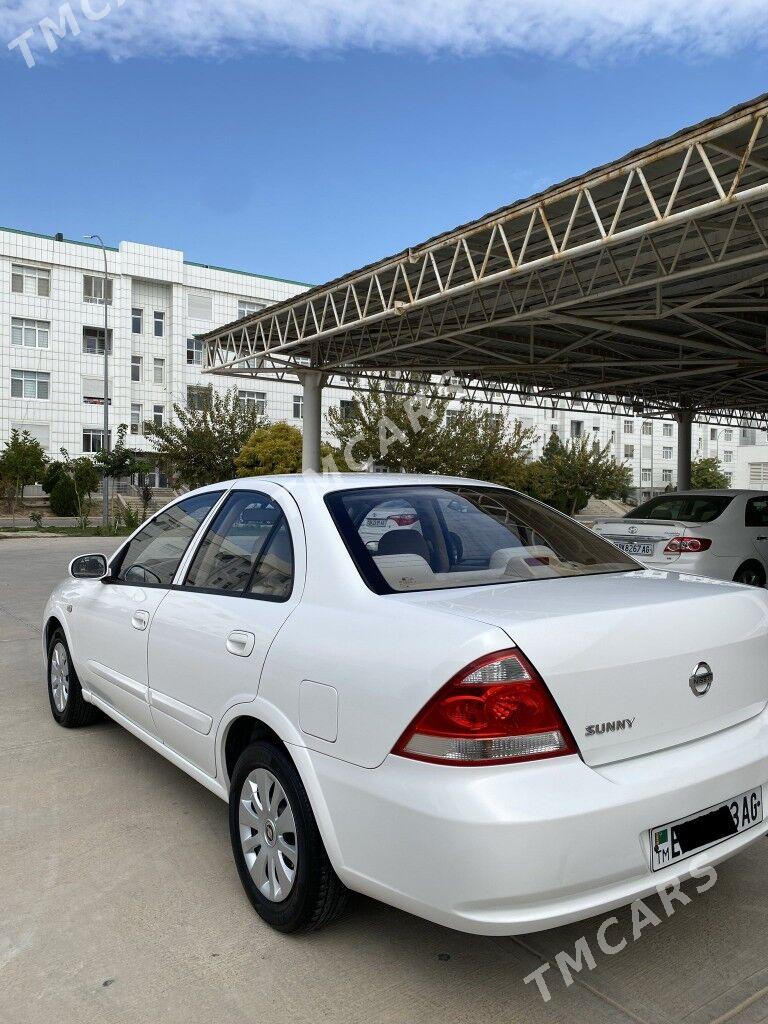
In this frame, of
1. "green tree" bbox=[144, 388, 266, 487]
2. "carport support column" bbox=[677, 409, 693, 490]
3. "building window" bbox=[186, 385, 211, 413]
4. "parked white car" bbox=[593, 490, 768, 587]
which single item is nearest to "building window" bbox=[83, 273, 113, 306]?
"building window" bbox=[186, 385, 211, 413]

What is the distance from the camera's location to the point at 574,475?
175ft

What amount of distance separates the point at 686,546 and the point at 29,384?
152ft

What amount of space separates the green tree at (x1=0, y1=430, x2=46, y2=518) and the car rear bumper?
1666 inches

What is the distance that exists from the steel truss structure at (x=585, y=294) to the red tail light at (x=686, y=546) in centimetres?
358

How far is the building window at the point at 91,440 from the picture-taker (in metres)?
49.8

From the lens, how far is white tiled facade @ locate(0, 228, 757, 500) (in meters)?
47.6

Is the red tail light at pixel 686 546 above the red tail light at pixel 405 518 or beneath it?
beneath

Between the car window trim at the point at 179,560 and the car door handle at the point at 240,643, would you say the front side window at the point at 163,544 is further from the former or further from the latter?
the car door handle at the point at 240,643

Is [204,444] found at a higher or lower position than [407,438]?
lower

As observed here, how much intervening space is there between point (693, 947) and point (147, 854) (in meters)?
2.09

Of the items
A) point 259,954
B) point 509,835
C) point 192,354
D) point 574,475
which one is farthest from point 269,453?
point 509,835

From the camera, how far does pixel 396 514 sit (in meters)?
3.21

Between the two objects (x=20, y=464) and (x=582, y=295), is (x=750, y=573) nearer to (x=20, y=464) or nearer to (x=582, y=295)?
(x=582, y=295)

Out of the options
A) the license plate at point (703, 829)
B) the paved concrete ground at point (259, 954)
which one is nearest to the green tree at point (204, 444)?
the paved concrete ground at point (259, 954)
